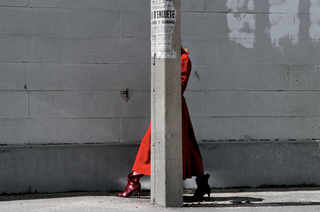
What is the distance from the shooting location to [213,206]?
7.15 meters

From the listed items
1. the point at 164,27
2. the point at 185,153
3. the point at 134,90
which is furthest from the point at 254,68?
the point at 164,27

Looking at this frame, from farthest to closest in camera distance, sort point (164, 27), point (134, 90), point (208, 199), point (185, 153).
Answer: point (134, 90)
point (208, 199)
point (185, 153)
point (164, 27)

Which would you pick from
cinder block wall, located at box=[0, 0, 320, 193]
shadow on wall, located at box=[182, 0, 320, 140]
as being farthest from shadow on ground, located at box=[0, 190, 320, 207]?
shadow on wall, located at box=[182, 0, 320, 140]

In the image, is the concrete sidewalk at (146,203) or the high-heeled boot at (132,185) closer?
the concrete sidewalk at (146,203)

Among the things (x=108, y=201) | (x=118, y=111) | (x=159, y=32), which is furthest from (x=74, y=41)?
(x=108, y=201)

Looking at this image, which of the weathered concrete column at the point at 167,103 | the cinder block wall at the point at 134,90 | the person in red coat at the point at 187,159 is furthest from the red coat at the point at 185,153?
the cinder block wall at the point at 134,90

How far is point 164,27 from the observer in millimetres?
6836

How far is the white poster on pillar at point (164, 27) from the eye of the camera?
6828 millimetres

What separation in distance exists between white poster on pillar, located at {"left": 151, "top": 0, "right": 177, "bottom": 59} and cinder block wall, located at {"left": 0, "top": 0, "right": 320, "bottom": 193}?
1341mm

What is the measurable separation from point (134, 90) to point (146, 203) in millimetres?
1673

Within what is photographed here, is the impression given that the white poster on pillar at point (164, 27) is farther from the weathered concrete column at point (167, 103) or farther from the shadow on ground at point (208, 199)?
the shadow on ground at point (208, 199)

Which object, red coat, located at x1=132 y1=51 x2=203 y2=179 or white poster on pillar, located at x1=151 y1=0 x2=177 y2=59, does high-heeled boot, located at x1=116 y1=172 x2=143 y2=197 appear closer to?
red coat, located at x1=132 y1=51 x2=203 y2=179

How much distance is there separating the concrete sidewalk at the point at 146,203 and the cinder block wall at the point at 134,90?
0.37 m

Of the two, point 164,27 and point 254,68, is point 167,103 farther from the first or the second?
point 254,68
